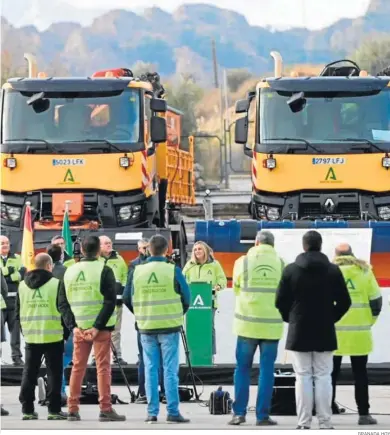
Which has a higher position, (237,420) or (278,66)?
(278,66)

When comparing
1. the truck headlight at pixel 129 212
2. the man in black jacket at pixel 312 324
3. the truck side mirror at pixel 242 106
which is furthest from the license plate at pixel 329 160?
the man in black jacket at pixel 312 324

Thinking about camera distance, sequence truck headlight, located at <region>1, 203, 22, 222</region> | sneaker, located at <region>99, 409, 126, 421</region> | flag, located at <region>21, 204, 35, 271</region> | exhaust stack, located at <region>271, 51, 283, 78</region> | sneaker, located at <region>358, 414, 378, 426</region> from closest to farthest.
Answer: sneaker, located at <region>358, 414, 378, 426</region> → sneaker, located at <region>99, 409, 126, 421</region> → flag, located at <region>21, 204, 35, 271</region> → truck headlight, located at <region>1, 203, 22, 222</region> → exhaust stack, located at <region>271, 51, 283, 78</region>

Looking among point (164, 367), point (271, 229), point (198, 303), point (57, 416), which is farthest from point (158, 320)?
point (271, 229)

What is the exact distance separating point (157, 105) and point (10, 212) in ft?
9.26

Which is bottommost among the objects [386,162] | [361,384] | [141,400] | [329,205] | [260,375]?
[141,400]

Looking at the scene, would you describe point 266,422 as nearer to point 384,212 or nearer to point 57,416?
point 57,416

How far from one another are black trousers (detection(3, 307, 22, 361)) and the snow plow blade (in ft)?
15.5

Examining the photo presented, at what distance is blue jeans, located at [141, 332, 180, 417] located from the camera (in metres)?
12.0

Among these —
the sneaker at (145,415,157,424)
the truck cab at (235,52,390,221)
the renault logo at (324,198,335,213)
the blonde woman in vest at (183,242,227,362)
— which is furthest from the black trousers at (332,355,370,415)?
the renault logo at (324,198,335,213)

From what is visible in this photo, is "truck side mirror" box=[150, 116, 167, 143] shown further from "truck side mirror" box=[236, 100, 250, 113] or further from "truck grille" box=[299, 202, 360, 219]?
"truck grille" box=[299, 202, 360, 219]

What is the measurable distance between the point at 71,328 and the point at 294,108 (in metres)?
9.33

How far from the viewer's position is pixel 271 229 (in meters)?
19.2

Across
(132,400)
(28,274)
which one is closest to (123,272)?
(132,400)

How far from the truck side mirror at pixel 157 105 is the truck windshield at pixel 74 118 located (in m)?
0.37
